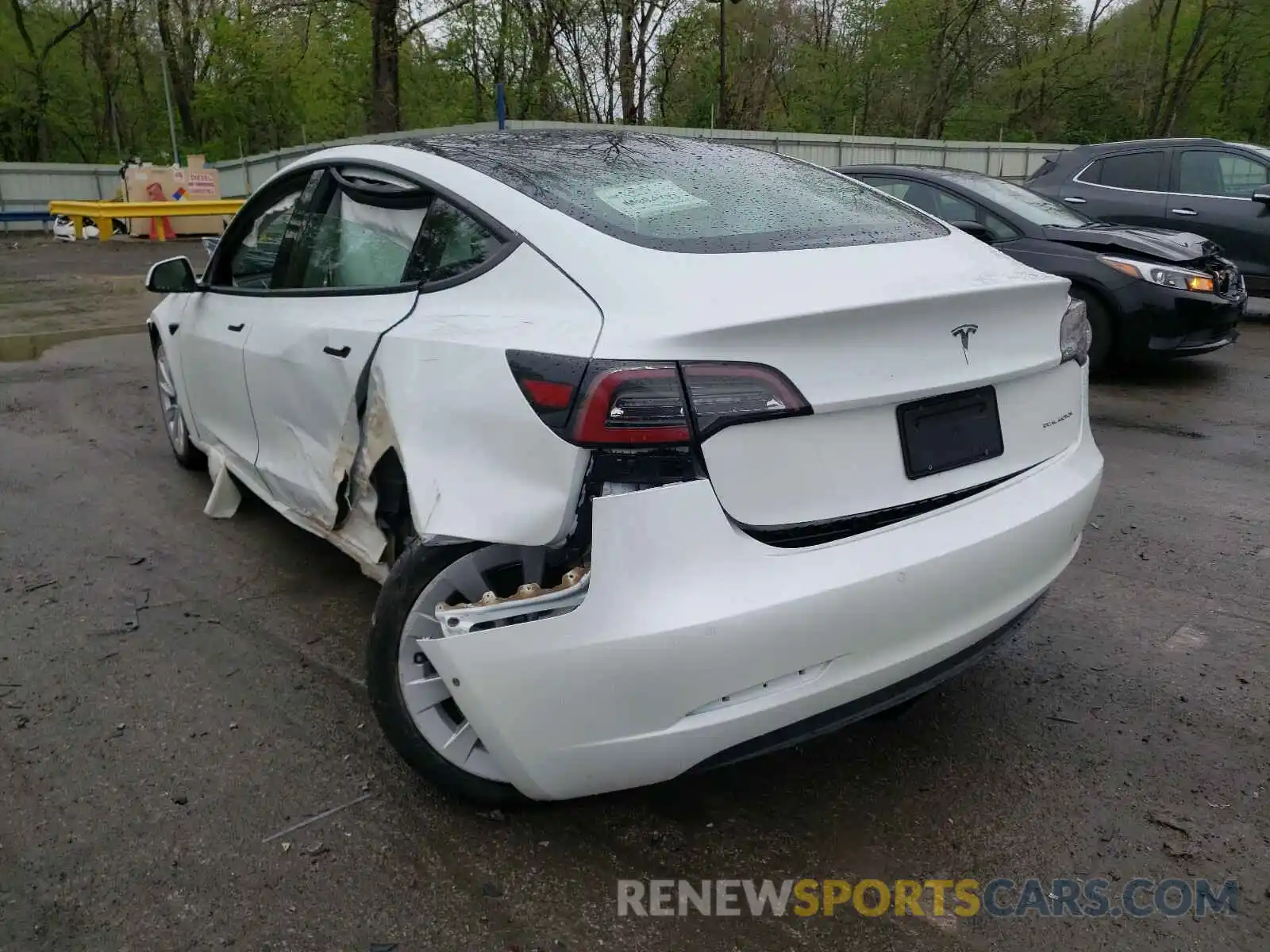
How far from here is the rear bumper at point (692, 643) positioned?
1.92m

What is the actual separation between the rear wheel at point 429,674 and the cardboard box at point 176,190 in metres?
24.0

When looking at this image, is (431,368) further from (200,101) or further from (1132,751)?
(200,101)

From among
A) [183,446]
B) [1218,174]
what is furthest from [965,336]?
[1218,174]

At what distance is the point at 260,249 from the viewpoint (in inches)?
154

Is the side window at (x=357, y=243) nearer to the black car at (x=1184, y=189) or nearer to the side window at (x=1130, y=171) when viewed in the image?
the black car at (x=1184, y=189)

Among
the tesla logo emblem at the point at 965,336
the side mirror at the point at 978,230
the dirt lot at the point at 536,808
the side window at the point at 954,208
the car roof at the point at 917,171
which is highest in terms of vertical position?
the car roof at the point at 917,171

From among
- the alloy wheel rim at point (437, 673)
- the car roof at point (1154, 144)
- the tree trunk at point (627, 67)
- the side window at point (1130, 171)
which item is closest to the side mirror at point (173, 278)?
the alloy wheel rim at point (437, 673)

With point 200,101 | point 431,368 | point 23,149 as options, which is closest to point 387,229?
point 431,368

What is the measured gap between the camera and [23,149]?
42.7 m

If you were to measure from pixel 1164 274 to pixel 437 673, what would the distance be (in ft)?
20.8

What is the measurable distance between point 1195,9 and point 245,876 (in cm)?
4590

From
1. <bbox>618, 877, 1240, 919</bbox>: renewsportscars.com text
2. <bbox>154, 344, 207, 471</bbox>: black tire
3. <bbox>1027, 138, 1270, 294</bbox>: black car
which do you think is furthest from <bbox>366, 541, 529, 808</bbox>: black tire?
<bbox>1027, 138, 1270, 294</bbox>: black car

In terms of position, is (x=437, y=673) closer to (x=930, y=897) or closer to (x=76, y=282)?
(x=930, y=897)

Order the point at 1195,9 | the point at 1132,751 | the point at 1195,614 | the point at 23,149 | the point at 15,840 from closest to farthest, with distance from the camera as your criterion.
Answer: the point at 15,840 → the point at 1132,751 → the point at 1195,614 → the point at 1195,9 → the point at 23,149
